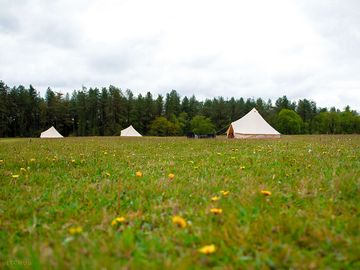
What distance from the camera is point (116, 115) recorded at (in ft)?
268

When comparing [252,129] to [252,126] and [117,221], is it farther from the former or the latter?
[117,221]

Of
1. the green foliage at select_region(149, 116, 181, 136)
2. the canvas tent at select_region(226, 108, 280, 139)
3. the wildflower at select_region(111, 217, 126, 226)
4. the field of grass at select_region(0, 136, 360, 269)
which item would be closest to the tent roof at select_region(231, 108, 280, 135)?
the canvas tent at select_region(226, 108, 280, 139)

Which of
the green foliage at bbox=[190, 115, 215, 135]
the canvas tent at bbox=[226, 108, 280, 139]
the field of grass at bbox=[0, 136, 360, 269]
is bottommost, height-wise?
the field of grass at bbox=[0, 136, 360, 269]

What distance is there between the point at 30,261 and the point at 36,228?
2.82 ft

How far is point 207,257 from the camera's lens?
212 centimetres

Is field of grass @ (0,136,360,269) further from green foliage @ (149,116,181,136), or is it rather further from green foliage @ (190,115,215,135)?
green foliage @ (149,116,181,136)

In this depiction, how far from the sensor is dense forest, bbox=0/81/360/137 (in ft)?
245

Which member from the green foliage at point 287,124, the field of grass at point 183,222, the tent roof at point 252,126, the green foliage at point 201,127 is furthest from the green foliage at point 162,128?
the field of grass at point 183,222

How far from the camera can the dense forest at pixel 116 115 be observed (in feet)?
245

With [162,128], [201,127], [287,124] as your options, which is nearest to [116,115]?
[162,128]

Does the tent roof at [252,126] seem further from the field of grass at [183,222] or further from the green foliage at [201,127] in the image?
the green foliage at [201,127]

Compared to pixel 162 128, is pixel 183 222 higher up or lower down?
lower down

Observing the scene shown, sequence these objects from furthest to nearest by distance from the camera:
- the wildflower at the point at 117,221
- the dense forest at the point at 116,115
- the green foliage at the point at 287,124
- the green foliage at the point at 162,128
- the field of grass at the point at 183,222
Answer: the green foliage at the point at 287,124 < the green foliage at the point at 162,128 < the dense forest at the point at 116,115 < the wildflower at the point at 117,221 < the field of grass at the point at 183,222

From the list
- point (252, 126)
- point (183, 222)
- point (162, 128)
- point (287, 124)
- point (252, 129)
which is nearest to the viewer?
point (183, 222)
